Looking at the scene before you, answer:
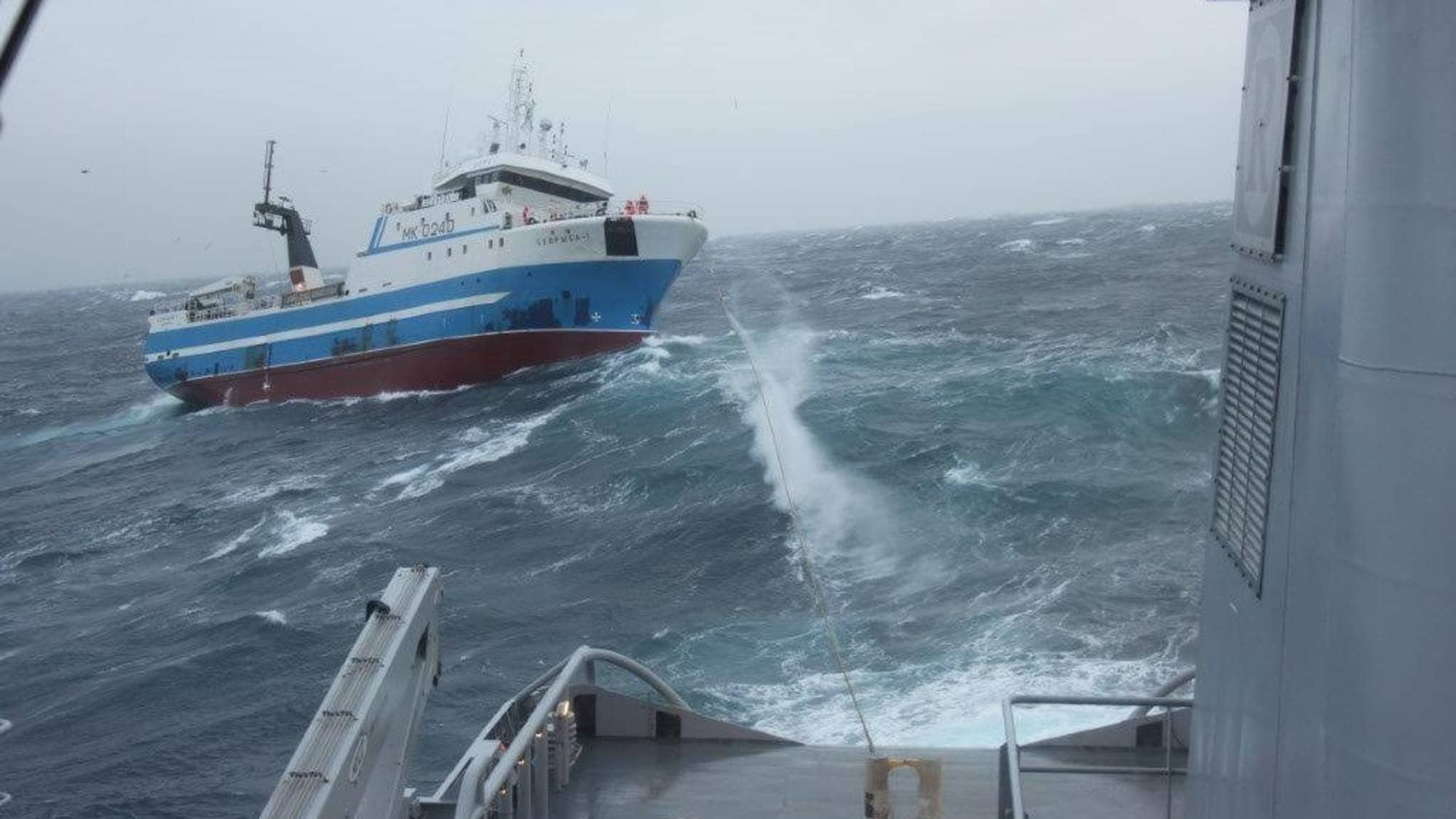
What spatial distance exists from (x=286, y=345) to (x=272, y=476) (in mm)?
12814

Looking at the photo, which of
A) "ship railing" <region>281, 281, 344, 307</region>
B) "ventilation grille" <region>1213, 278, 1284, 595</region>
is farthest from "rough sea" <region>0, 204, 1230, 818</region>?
"ventilation grille" <region>1213, 278, 1284, 595</region>

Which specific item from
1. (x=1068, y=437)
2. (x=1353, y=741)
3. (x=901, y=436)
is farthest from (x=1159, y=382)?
(x=1353, y=741)

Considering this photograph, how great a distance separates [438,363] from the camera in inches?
1565

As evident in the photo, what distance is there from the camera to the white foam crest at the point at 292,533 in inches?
945

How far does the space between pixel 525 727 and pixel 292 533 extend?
20.5m

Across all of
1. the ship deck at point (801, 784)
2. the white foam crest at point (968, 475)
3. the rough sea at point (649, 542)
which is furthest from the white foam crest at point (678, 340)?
the ship deck at point (801, 784)

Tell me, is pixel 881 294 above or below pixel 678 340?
above

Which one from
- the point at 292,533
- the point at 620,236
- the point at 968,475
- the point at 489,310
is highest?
the point at 620,236

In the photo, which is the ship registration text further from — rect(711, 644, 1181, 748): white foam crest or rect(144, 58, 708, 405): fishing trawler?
rect(711, 644, 1181, 748): white foam crest

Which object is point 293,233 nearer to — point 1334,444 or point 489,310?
point 489,310

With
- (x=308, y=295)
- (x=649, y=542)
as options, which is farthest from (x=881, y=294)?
(x=649, y=542)

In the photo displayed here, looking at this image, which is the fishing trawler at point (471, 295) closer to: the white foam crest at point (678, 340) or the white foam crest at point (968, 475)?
the white foam crest at point (678, 340)

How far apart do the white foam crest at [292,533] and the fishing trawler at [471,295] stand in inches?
529

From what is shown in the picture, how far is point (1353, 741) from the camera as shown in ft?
9.07
